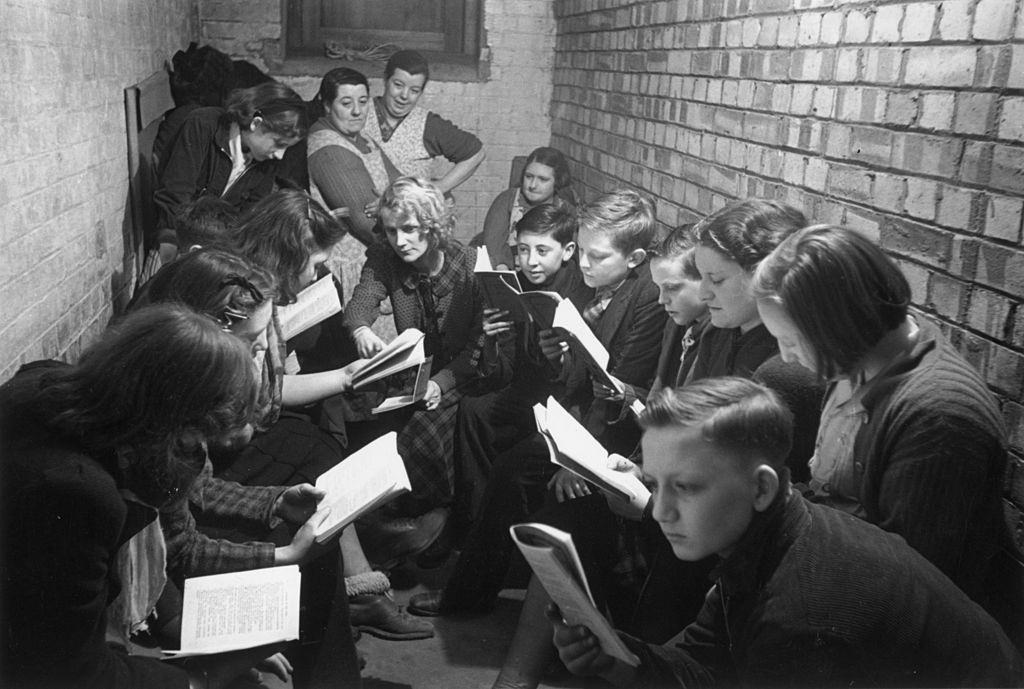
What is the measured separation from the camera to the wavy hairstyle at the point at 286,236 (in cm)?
346

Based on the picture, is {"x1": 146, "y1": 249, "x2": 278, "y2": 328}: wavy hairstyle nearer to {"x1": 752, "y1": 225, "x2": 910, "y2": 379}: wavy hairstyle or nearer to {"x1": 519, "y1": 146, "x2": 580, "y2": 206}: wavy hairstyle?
{"x1": 752, "y1": 225, "x2": 910, "y2": 379}: wavy hairstyle

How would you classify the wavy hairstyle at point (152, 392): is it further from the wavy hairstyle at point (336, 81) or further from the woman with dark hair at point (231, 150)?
the wavy hairstyle at point (336, 81)

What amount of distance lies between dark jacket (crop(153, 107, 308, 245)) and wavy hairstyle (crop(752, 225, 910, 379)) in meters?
3.01

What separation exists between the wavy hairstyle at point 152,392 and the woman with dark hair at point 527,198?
3.44 m

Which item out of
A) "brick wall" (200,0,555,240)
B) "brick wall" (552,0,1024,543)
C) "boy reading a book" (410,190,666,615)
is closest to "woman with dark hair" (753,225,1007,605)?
"brick wall" (552,0,1024,543)

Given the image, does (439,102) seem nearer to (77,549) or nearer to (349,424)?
(349,424)

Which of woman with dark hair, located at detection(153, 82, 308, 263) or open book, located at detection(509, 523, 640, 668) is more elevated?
woman with dark hair, located at detection(153, 82, 308, 263)

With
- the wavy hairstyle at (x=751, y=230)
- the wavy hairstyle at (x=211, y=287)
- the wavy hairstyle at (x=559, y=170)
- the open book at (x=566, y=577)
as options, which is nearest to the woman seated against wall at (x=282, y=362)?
the wavy hairstyle at (x=211, y=287)

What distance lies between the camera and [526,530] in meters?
1.65

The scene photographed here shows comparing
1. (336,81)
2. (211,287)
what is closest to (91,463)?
(211,287)

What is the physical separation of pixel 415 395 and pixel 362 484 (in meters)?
1.12

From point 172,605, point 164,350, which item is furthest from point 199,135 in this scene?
point 164,350

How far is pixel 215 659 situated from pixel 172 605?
374 mm

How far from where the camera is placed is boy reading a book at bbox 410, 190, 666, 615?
11.0 feet
